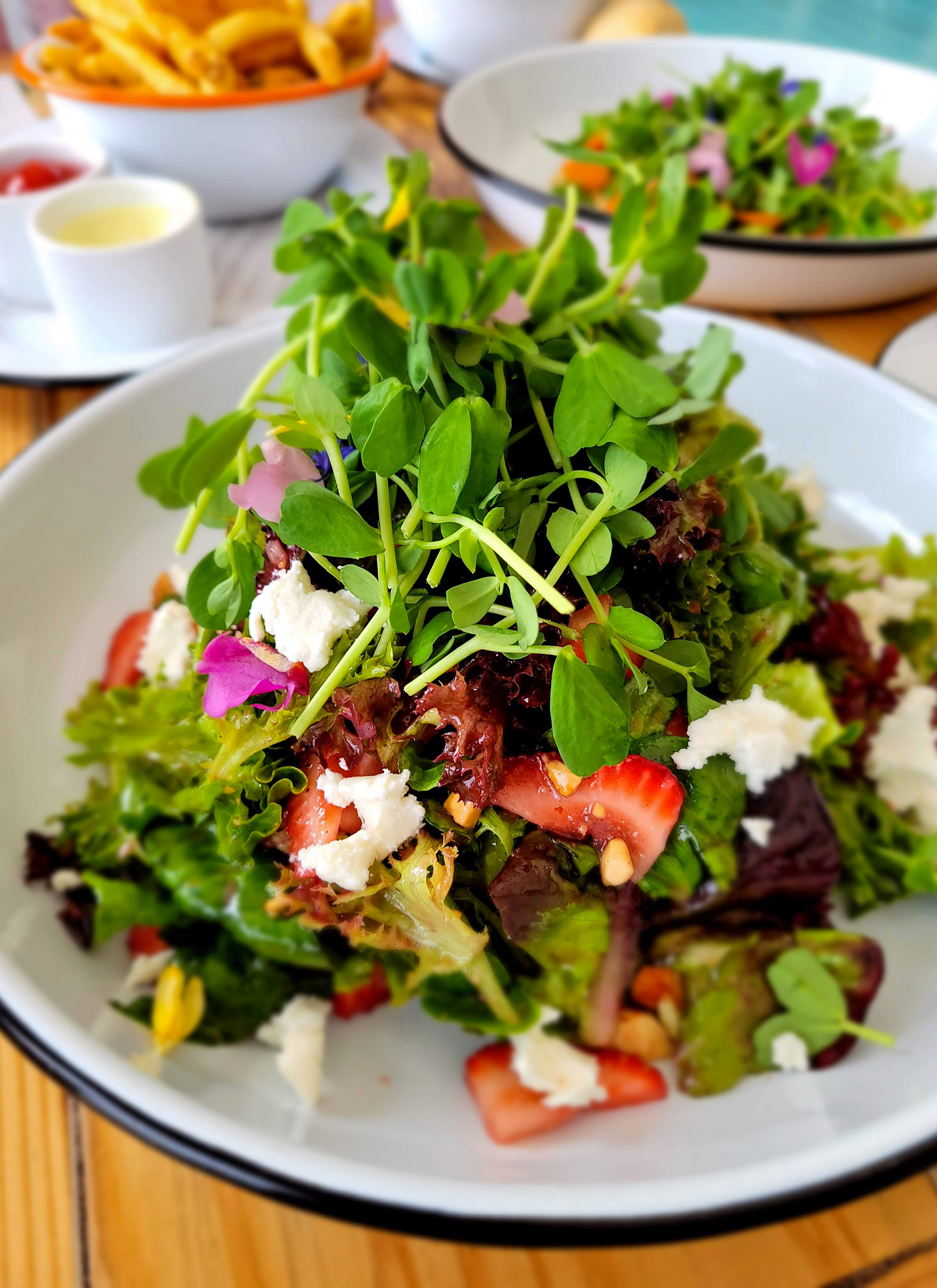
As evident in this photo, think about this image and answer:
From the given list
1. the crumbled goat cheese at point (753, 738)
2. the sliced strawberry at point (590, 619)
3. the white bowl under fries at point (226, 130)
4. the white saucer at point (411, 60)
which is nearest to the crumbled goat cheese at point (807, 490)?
the crumbled goat cheese at point (753, 738)

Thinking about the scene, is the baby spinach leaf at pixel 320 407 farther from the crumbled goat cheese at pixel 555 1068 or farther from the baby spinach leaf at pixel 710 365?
the crumbled goat cheese at pixel 555 1068

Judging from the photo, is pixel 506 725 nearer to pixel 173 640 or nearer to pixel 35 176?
pixel 173 640

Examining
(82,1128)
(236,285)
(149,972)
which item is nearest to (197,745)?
(149,972)

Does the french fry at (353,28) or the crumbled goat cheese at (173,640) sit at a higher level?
the french fry at (353,28)

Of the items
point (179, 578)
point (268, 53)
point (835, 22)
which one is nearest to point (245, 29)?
point (268, 53)

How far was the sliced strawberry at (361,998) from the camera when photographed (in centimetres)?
85

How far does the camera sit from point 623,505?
60cm

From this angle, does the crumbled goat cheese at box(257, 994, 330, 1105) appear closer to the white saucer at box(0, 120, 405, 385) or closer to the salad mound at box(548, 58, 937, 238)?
the white saucer at box(0, 120, 405, 385)

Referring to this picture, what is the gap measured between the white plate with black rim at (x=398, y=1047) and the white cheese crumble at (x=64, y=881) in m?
0.02

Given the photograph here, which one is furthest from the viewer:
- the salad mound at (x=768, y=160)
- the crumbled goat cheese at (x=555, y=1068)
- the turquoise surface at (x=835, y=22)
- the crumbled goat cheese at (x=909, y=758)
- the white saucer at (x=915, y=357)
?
the turquoise surface at (x=835, y=22)

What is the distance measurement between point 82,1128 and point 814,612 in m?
0.88

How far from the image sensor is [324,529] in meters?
0.61

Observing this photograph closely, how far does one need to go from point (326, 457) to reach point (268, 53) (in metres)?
1.60

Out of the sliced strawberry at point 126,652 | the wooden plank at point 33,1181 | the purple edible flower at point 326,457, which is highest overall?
the purple edible flower at point 326,457
